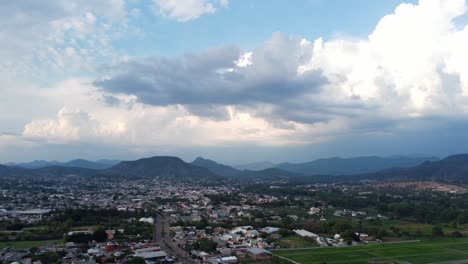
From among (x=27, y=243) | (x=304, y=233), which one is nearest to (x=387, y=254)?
(x=304, y=233)

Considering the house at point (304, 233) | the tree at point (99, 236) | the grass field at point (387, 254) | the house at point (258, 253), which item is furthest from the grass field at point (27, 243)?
the house at point (304, 233)

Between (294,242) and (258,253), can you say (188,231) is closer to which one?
(294,242)

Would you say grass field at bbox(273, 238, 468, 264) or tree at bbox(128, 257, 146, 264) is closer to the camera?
tree at bbox(128, 257, 146, 264)

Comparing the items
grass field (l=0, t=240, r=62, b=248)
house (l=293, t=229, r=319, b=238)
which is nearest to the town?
grass field (l=0, t=240, r=62, b=248)

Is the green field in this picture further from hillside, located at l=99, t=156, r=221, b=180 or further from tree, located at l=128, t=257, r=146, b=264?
hillside, located at l=99, t=156, r=221, b=180

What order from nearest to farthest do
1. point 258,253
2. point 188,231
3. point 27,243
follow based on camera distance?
point 258,253 → point 27,243 → point 188,231

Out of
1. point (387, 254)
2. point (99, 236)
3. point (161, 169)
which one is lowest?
point (387, 254)

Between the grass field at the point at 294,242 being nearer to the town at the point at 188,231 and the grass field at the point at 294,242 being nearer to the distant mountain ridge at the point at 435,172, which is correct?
the town at the point at 188,231
